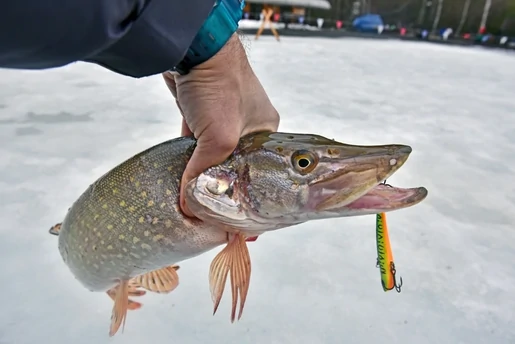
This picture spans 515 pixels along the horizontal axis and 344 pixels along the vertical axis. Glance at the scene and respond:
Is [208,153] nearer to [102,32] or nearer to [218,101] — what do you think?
[218,101]

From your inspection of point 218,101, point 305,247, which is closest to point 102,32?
point 218,101

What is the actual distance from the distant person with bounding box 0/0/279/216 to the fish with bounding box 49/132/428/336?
0.06 meters

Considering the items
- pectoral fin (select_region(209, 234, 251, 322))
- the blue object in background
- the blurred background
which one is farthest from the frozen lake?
the blue object in background

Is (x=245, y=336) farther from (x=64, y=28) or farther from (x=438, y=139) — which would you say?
(x=438, y=139)

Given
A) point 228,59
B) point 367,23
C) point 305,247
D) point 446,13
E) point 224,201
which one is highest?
point 228,59

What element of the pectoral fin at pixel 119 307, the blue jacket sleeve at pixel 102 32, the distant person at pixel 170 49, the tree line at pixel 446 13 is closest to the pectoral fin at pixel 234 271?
the distant person at pixel 170 49

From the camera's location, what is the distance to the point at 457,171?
104 inches

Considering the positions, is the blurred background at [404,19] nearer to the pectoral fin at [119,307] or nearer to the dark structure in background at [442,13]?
the dark structure in background at [442,13]

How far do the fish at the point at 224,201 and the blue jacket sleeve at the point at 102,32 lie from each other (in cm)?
32

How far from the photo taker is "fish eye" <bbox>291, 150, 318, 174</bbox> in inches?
40.3

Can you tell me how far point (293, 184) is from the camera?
1031 mm

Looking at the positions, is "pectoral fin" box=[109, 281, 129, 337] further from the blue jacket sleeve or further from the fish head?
the blue jacket sleeve

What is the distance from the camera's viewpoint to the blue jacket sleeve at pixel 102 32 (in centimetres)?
65

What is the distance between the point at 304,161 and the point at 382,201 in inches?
7.9
